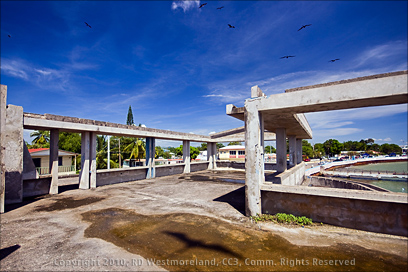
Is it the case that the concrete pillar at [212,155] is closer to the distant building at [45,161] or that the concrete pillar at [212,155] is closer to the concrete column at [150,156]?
the concrete column at [150,156]

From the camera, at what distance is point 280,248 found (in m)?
4.52

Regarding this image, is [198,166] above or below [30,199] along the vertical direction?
above

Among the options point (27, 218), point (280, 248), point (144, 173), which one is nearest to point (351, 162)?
point (144, 173)

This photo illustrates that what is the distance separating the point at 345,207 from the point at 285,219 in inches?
65.1

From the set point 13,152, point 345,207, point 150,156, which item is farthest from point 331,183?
point 13,152

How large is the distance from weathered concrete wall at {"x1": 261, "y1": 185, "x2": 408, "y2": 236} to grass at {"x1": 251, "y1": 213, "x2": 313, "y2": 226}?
17 centimetres

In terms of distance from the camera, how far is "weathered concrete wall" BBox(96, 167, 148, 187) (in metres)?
12.9

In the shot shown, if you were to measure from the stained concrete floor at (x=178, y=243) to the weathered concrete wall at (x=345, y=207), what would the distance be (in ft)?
0.82

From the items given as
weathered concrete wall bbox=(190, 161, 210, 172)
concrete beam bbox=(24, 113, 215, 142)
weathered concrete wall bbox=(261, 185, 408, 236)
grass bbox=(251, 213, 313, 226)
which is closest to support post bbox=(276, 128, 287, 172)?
weathered concrete wall bbox=(261, 185, 408, 236)

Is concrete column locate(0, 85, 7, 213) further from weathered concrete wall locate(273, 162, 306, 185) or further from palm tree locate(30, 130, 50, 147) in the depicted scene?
palm tree locate(30, 130, 50, 147)

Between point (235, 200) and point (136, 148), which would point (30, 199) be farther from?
point (136, 148)

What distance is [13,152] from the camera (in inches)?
324

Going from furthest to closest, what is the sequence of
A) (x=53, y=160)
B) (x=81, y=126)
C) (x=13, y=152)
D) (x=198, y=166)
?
(x=198, y=166) → (x=81, y=126) → (x=53, y=160) → (x=13, y=152)

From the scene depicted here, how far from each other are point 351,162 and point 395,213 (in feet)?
204
